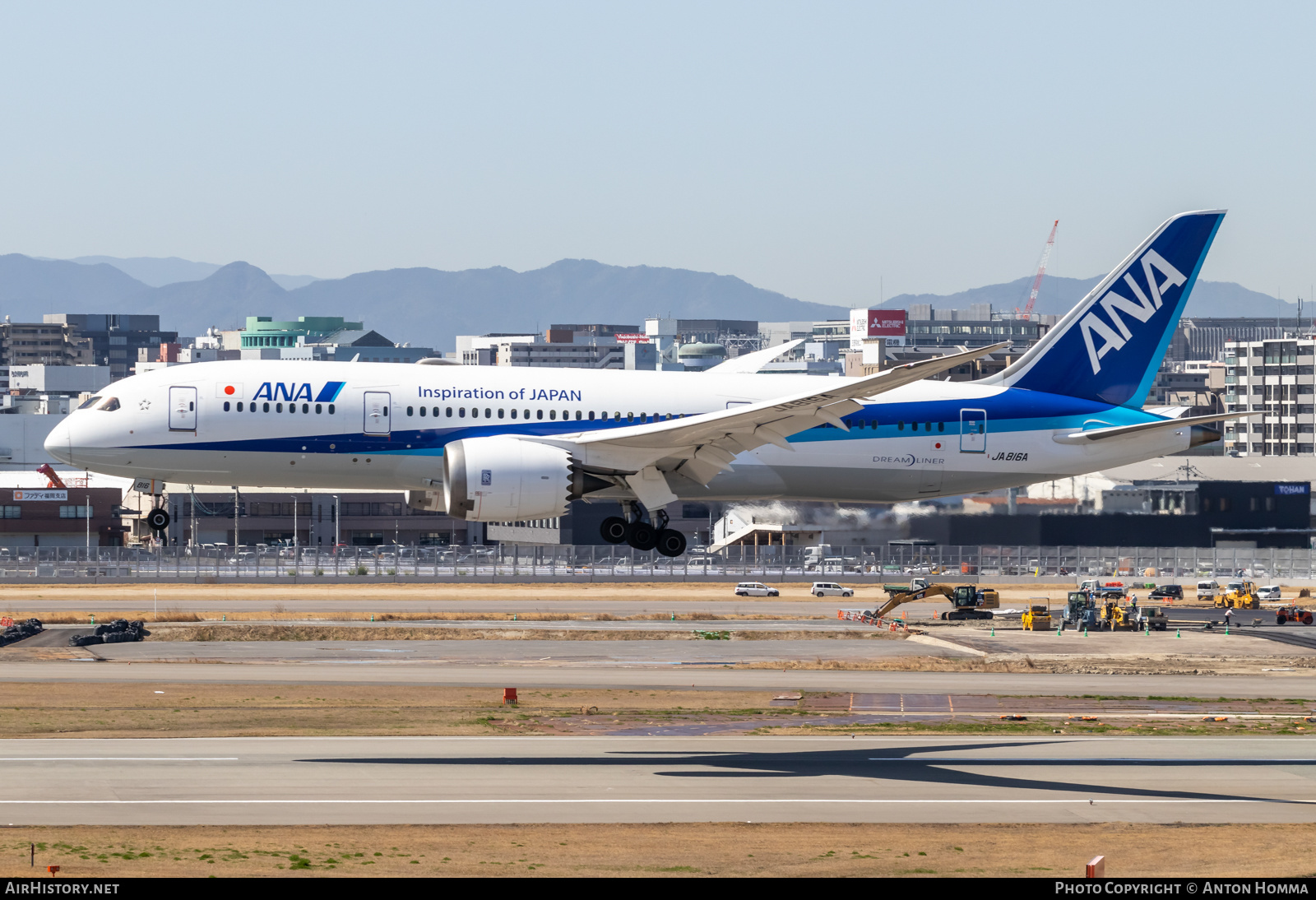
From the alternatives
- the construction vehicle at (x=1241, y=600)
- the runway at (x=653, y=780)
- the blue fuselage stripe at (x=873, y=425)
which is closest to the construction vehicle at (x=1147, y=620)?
the construction vehicle at (x=1241, y=600)

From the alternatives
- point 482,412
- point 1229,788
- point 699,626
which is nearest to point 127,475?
point 482,412

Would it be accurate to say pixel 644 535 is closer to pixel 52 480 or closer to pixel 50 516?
pixel 50 516

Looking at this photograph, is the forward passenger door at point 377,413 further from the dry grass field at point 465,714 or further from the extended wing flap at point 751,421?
the dry grass field at point 465,714

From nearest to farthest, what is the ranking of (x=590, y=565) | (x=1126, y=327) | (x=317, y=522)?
(x=1126, y=327), (x=590, y=565), (x=317, y=522)

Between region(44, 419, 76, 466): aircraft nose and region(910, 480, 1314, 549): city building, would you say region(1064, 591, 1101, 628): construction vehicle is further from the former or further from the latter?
region(44, 419, 76, 466): aircraft nose

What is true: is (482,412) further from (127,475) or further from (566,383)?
(127,475)

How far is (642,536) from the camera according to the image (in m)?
47.0

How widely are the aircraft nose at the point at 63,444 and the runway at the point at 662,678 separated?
1645cm

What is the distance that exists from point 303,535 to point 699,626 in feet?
241

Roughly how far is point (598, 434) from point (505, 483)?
336cm

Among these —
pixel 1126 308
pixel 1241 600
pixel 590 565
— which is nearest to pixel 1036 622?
pixel 1241 600

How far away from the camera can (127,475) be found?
48250mm

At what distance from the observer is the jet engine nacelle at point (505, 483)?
44.6 metres

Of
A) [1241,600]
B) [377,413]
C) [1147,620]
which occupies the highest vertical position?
[377,413]
